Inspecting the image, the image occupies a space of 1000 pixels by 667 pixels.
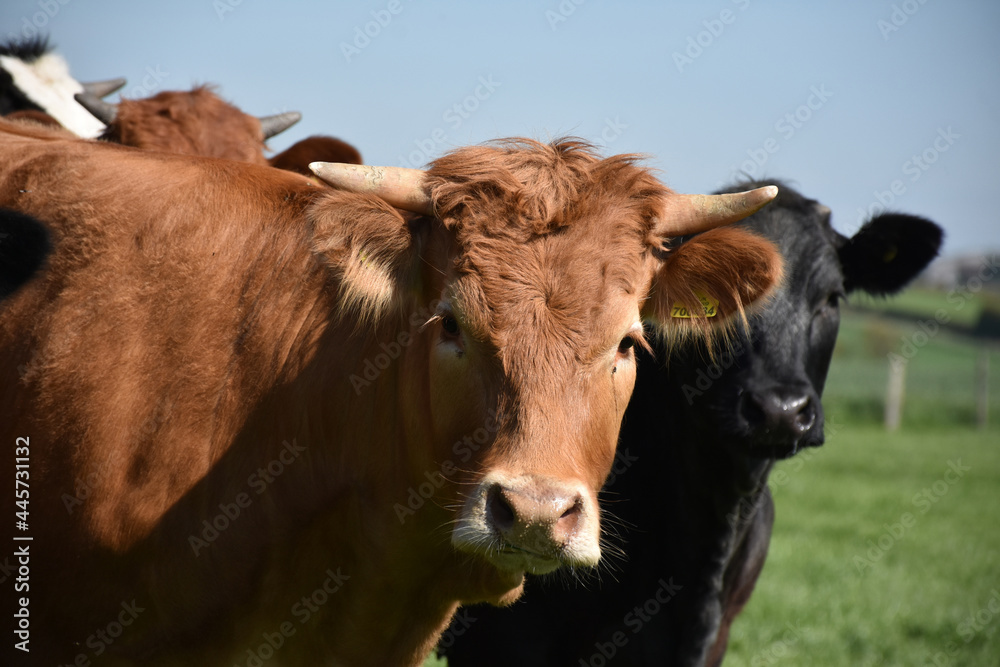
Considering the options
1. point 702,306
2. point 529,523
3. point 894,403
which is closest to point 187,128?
point 702,306

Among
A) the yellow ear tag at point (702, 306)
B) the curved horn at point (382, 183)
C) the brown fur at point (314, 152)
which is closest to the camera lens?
the curved horn at point (382, 183)

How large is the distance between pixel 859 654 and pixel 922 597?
5.30 ft

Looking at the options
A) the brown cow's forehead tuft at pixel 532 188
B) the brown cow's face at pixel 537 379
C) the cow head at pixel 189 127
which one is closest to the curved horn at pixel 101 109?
the cow head at pixel 189 127

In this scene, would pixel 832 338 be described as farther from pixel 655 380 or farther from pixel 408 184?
pixel 408 184

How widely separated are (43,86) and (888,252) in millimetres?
7330

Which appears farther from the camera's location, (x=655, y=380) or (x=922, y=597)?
(x=922, y=597)

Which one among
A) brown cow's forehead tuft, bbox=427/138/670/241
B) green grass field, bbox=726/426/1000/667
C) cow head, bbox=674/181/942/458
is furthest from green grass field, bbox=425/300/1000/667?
brown cow's forehead tuft, bbox=427/138/670/241

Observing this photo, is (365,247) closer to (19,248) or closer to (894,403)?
(19,248)

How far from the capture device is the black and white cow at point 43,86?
7.54m

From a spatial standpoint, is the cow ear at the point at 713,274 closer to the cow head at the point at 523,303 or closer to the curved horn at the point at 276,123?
the cow head at the point at 523,303

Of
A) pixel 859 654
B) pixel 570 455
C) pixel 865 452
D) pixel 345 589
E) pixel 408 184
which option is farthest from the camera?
pixel 865 452

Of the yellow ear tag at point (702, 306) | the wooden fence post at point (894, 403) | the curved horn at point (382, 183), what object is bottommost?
the wooden fence post at point (894, 403)

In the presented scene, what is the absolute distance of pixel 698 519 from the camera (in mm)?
4098

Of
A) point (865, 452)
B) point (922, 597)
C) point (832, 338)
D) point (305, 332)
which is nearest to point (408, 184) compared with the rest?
point (305, 332)
